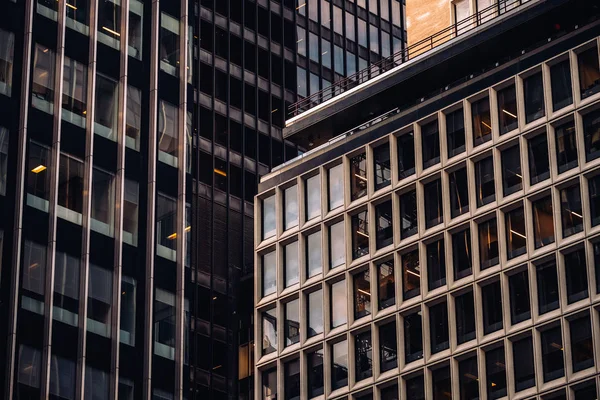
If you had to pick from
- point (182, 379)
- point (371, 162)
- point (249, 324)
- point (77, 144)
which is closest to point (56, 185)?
point (77, 144)

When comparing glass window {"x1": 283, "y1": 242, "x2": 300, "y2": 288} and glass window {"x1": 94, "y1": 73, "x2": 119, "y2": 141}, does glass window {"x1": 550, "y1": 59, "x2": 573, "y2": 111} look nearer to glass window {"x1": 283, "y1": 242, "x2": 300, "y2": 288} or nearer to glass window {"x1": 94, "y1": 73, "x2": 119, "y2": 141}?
glass window {"x1": 283, "y1": 242, "x2": 300, "y2": 288}

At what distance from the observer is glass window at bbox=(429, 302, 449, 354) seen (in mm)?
85000

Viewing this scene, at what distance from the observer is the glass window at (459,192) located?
284 feet

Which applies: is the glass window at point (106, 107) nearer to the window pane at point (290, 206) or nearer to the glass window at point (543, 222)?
the window pane at point (290, 206)

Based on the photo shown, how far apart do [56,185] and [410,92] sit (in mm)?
20717

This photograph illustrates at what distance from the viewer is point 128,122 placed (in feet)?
298

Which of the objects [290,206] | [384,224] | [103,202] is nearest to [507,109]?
[384,224]

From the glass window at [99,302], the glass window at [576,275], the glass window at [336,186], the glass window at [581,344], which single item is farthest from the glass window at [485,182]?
the glass window at [99,302]

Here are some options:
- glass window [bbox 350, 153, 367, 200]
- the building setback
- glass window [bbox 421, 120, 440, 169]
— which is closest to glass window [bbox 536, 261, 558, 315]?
glass window [bbox 421, 120, 440, 169]

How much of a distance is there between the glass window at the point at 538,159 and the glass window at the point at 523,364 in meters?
8.15

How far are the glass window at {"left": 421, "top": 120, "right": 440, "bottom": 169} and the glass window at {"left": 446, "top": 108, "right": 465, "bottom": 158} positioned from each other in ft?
2.79

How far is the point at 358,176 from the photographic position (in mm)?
93188

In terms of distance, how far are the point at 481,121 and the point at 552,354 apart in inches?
553

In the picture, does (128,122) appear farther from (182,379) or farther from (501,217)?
(501,217)
